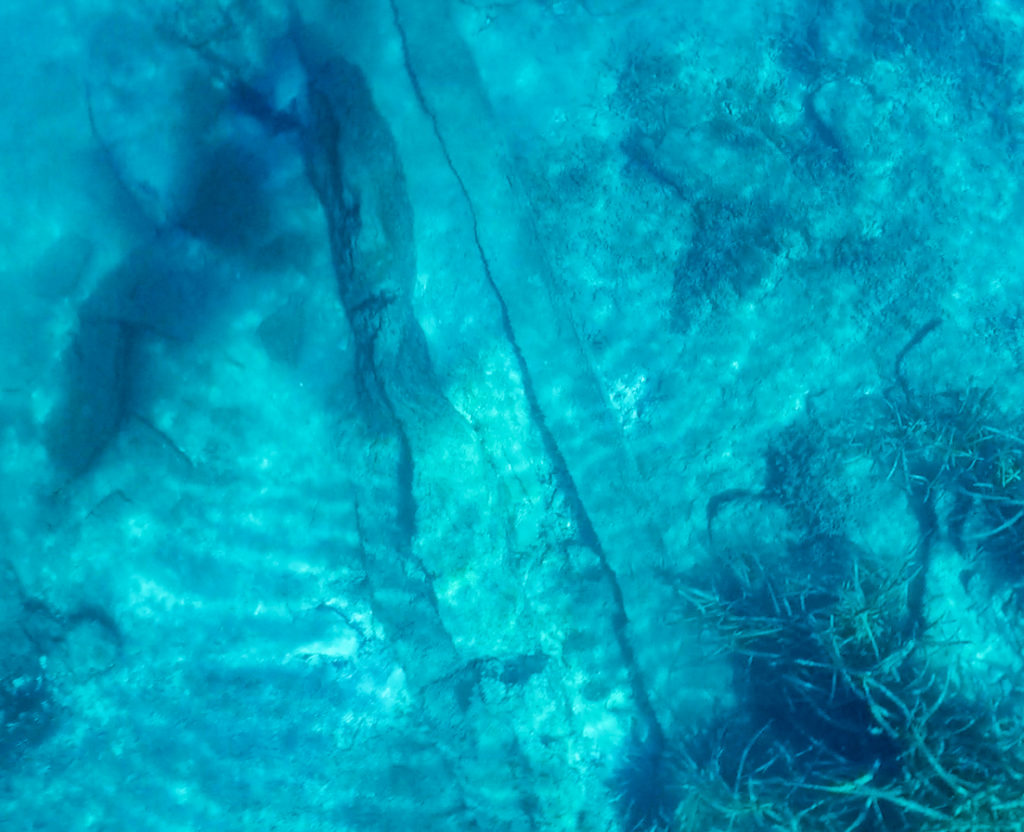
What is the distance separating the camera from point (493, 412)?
3.93 meters

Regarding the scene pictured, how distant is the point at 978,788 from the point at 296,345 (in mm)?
4469

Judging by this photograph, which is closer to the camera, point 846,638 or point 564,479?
point 846,638

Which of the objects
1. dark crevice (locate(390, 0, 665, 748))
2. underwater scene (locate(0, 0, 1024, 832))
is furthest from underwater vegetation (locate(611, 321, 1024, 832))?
dark crevice (locate(390, 0, 665, 748))

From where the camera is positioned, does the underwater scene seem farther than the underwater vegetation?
Yes

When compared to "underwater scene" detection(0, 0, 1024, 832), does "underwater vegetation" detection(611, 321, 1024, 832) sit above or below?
below

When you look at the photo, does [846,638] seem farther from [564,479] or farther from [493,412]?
[493,412]

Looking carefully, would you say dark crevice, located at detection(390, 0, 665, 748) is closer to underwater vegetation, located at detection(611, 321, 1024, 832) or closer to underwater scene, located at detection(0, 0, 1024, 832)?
underwater scene, located at detection(0, 0, 1024, 832)

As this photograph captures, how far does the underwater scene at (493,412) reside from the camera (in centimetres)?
391

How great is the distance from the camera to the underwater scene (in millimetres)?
3910

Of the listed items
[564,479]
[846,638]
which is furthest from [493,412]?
[846,638]

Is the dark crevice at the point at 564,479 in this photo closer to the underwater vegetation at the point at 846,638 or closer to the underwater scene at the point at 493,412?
the underwater scene at the point at 493,412

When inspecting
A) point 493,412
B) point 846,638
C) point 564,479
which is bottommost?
point 846,638

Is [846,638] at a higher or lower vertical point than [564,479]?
lower

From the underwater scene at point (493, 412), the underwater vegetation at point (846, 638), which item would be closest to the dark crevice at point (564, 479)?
the underwater scene at point (493, 412)
